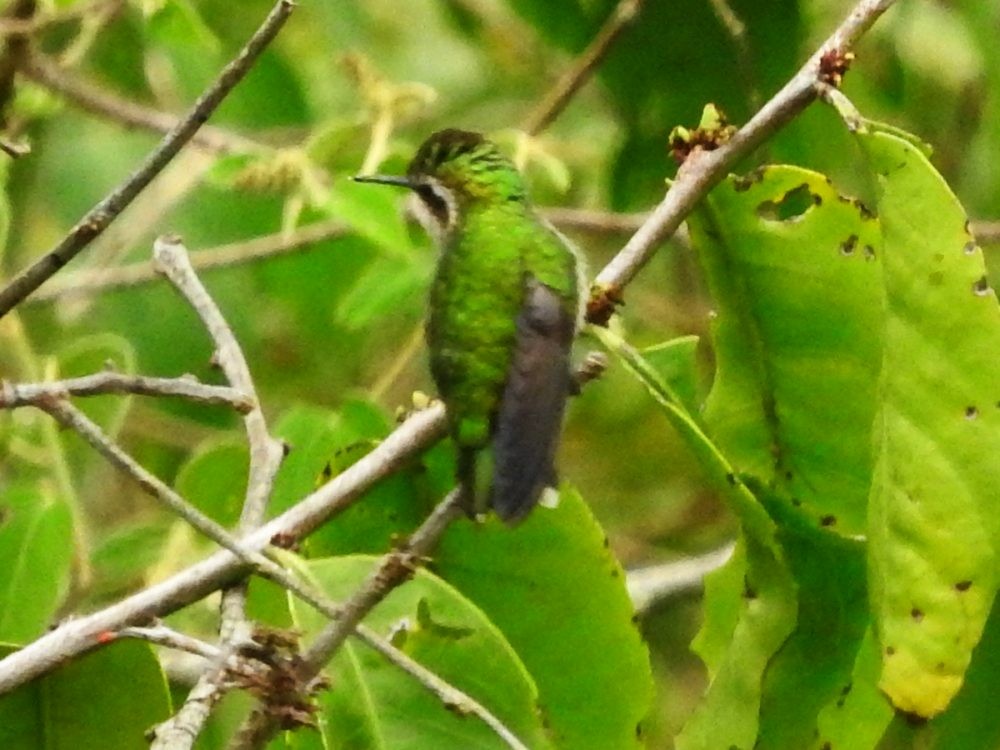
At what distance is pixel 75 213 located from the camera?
285 cm

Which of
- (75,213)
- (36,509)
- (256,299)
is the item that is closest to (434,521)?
(36,509)

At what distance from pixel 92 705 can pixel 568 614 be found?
13.6 inches

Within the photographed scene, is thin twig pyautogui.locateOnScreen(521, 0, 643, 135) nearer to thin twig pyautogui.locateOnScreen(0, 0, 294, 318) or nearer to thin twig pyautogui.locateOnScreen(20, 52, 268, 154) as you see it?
thin twig pyautogui.locateOnScreen(20, 52, 268, 154)

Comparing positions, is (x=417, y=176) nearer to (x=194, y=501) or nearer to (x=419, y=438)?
(x=419, y=438)

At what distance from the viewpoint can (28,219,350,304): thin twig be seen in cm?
252

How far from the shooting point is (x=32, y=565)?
164cm

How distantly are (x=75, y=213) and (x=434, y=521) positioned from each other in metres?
1.80

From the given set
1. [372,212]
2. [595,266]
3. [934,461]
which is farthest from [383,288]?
[595,266]

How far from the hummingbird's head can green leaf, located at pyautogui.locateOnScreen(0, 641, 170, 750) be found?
464mm

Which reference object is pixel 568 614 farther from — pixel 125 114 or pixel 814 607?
pixel 125 114

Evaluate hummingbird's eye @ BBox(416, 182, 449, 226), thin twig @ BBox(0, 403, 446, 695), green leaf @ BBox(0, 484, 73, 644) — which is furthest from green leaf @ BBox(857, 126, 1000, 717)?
green leaf @ BBox(0, 484, 73, 644)

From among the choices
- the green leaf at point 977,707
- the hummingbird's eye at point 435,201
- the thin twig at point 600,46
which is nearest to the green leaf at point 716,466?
the green leaf at point 977,707

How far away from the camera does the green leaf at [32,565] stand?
1.60 m

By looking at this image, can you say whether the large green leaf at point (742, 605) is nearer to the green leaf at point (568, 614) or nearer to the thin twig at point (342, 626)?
the green leaf at point (568, 614)
